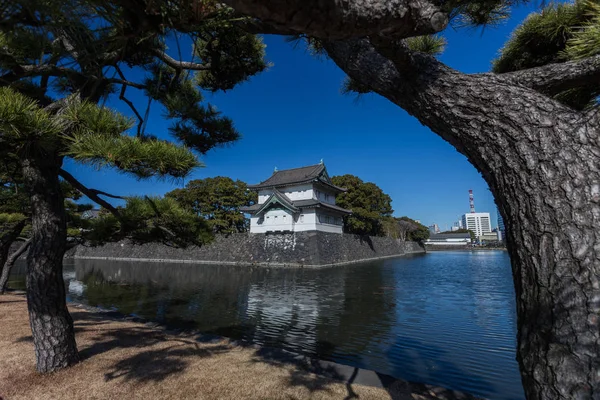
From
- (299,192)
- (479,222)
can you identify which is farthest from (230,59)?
(479,222)

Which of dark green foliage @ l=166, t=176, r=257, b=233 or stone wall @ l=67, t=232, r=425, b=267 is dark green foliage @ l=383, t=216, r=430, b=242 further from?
dark green foliage @ l=166, t=176, r=257, b=233

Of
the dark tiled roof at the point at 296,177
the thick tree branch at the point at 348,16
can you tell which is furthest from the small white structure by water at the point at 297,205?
the thick tree branch at the point at 348,16

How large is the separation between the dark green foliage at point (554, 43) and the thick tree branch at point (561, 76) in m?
0.04

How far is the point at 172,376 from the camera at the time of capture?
282 cm

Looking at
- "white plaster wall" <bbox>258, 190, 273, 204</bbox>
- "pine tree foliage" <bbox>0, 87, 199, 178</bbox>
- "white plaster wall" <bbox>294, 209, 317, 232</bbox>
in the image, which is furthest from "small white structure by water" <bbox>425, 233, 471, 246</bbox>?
"pine tree foliage" <bbox>0, 87, 199, 178</bbox>

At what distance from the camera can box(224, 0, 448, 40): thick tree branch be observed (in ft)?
2.30

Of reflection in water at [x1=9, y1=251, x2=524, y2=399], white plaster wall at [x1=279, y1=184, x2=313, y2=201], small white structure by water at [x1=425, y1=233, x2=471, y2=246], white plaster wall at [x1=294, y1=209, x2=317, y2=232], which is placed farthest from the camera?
small white structure by water at [x1=425, y1=233, x2=471, y2=246]

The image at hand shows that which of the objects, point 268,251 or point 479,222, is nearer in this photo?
point 268,251

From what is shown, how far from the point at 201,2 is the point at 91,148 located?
1.68 meters

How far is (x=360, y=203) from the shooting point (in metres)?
29.9

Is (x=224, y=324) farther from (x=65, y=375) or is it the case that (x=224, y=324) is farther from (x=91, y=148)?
(x=91, y=148)

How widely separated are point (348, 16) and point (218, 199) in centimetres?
2621

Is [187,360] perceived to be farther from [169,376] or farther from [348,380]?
[348,380]

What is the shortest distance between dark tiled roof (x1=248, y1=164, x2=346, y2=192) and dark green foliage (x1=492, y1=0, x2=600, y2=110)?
20.8 metres
